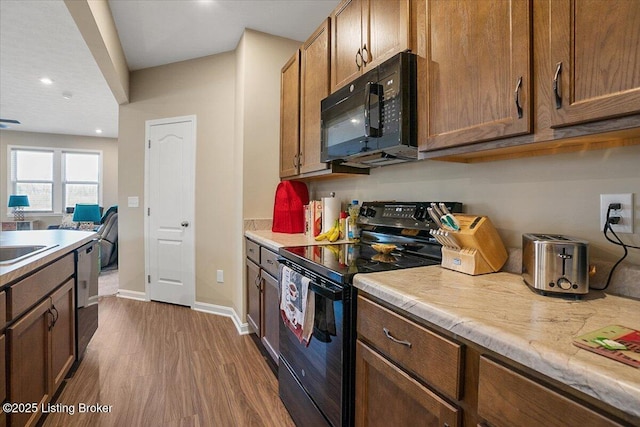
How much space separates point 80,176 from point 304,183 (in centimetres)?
656

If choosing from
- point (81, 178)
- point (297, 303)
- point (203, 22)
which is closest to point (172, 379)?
point (297, 303)

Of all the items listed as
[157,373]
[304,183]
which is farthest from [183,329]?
[304,183]

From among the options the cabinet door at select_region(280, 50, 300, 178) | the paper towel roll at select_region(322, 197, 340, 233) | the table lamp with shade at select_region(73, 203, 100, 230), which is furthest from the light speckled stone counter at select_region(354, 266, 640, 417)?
the table lamp with shade at select_region(73, 203, 100, 230)

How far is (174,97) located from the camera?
11.2ft

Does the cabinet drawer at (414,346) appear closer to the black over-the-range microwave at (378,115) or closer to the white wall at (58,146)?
the black over-the-range microwave at (378,115)

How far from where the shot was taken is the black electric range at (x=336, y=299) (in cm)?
117

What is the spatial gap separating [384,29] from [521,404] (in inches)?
60.7

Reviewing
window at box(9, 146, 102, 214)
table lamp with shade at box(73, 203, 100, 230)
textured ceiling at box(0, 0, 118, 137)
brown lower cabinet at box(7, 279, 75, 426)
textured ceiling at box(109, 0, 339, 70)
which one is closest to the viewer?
brown lower cabinet at box(7, 279, 75, 426)

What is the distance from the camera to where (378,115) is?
1461 mm

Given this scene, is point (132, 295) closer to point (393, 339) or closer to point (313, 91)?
point (313, 91)

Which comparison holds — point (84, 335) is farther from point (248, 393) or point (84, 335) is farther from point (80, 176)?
point (80, 176)

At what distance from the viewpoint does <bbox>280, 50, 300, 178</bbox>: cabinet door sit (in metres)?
2.43

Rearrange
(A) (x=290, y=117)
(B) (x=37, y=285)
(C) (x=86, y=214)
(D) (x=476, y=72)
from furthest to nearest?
(C) (x=86, y=214), (A) (x=290, y=117), (B) (x=37, y=285), (D) (x=476, y=72)

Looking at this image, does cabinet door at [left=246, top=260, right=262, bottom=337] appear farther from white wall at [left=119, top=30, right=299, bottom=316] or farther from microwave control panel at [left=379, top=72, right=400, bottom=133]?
microwave control panel at [left=379, top=72, right=400, bottom=133]
